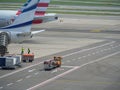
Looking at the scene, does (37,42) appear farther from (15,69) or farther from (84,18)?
(84,18)

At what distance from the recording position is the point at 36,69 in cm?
6731

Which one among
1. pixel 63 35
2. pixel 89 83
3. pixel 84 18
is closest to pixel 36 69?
pixel 89 83

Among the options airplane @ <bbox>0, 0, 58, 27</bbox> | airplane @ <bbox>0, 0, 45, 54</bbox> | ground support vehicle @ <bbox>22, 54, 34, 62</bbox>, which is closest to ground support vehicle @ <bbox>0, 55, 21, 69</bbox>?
ground support vehicle @ <bbox>22, 54, 34, 62</bbox>

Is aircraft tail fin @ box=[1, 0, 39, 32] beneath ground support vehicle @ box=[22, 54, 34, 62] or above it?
above

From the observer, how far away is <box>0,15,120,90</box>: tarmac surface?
57.6 metres

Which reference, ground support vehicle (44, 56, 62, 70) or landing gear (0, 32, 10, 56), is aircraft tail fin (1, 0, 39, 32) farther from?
ground support vehicle (44, 56, 62, 70)

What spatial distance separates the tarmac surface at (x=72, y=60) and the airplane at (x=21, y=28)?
4325 mm

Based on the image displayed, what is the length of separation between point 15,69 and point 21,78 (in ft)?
20.6

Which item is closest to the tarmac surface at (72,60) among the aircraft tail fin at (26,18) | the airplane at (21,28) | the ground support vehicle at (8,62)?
the ground support vehicle at (8,62)

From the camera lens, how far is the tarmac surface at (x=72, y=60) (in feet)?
189

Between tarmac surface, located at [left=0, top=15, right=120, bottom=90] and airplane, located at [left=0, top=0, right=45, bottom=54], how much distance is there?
432cm

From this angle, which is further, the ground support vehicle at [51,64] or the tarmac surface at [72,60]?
the ground support vehicle at [51,64]

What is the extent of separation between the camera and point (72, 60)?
7588 cm

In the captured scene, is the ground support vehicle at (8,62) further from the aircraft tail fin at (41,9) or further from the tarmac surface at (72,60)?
the aircraft tail fin at (41,9)
